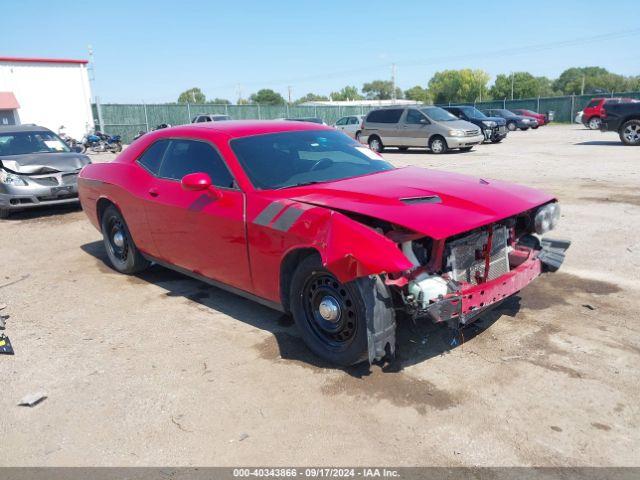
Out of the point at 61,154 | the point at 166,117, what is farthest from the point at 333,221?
the point at 166,117

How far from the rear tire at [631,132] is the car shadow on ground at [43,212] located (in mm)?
16604

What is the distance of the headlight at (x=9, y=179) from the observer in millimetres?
8797

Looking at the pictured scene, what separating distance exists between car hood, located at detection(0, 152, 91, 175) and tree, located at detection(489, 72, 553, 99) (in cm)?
9480

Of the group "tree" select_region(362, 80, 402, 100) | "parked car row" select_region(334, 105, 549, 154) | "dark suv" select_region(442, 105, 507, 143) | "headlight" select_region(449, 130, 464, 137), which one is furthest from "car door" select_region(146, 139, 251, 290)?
"tree" select_region(362, 80, 402, 100)

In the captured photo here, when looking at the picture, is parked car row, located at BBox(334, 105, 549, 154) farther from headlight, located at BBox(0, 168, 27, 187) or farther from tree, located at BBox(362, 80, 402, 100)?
tree, located at BBox(362, 80, 402, 100)

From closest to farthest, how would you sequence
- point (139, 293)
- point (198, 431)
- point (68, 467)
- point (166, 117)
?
point (68, 467), point (198, 431), point (139, 293), point (166, 117)

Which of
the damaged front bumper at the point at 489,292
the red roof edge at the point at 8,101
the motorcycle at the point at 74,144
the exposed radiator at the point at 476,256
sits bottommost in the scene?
the damaged front bumper at the point at 489,292

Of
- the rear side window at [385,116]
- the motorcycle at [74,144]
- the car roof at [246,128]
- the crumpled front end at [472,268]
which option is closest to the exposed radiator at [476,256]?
the crumpled front end at [472,268]

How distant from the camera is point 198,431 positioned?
294 centimetres

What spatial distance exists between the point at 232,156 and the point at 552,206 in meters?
2.53

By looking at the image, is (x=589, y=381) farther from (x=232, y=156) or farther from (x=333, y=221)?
(x=232, y=156)

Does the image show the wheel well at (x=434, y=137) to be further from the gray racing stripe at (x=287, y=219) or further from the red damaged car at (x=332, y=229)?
the gray racing stripe at (x=287, y=219)

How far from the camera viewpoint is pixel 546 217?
4.01 metres

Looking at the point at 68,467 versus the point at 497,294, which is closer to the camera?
the point at 68,467
